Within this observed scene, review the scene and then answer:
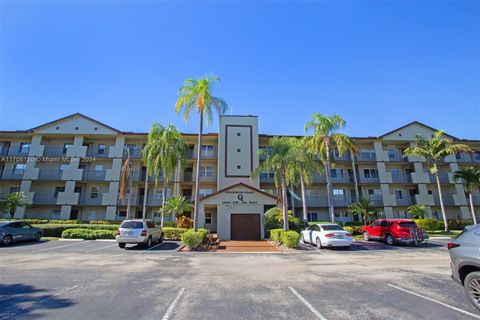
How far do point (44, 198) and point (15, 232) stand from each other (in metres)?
14.6

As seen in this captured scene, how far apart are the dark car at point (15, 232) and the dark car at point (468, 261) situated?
74.3 feet

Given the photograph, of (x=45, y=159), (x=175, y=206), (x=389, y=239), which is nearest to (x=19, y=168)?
(x=45, y=159)

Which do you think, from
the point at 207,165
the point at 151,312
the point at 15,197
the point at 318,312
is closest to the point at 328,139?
the point at 207,165

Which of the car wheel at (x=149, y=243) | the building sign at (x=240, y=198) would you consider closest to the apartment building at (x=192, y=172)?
the building sign at (x=240, y=198)

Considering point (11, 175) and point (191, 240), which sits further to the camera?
point (11, 175)

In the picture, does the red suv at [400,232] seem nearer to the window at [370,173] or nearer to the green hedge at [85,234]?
the window at [370,173]

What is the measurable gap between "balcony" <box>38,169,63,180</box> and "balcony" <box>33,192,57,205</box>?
1.96 meters

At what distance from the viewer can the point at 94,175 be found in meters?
29.7

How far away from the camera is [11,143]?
30953 millimetres

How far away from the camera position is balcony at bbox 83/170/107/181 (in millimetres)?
29405

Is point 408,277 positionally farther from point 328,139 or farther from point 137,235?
point 328,139

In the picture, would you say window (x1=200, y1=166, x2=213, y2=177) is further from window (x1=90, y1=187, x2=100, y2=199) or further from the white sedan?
the white sedan

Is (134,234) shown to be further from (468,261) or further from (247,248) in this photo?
(468,261)

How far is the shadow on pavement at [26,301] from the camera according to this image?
4855mm
